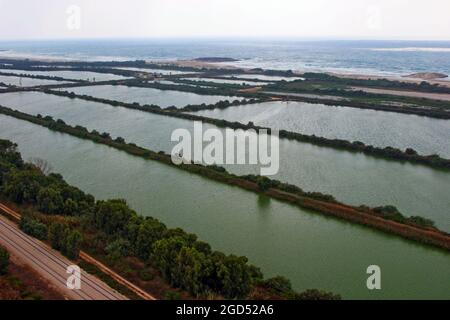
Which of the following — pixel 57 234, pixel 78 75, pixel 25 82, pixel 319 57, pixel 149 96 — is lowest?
pixel 57 234

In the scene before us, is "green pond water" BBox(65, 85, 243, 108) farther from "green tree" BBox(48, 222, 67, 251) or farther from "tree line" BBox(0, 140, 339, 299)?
"green tree" BBox(48, 222, 67, 251)

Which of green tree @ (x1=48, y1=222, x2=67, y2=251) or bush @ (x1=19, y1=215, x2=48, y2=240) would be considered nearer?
green tree @ (x1=48, y1=222, x2=67, y2=251)

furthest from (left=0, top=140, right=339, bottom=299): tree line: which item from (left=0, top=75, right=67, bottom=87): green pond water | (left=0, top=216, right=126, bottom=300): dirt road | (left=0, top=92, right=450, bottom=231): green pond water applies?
(left=0, top=75, right=67, bottom=87): green pond water

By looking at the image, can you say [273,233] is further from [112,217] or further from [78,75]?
[78,75]

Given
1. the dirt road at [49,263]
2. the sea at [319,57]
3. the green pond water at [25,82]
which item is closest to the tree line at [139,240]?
the dirt road at [49,263]

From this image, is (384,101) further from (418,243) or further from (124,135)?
(418,243)

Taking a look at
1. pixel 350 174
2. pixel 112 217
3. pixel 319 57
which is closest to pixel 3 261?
pixel 112 217

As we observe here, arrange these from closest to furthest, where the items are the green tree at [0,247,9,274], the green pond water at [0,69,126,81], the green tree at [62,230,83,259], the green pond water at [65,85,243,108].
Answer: the green tree at [0,247,9,274] < the green tree at [62,230,83,259] < the green pond water at [65,85,243,108] < the green pond water at [0,69,126,81]

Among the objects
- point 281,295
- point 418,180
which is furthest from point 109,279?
point 418,180
